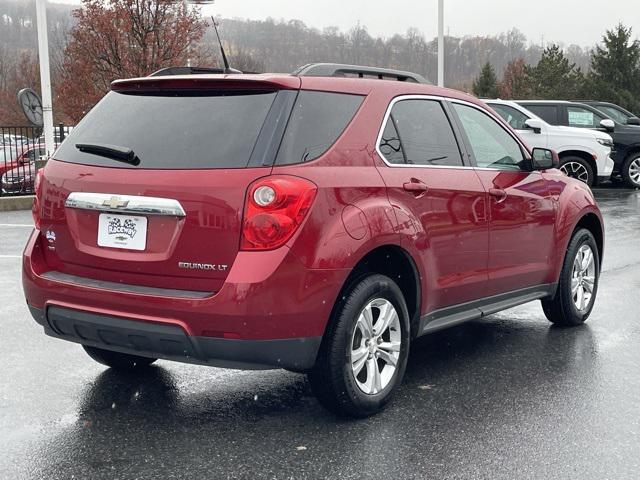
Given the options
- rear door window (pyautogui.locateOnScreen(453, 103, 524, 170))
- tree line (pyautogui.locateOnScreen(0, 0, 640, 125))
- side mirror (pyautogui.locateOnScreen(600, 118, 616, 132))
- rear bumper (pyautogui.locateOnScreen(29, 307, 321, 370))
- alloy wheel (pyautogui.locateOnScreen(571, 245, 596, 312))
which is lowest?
alloy wheel (pyautogui.locateOnScreen(571, 245, 596, 312))

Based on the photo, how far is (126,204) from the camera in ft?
12.3

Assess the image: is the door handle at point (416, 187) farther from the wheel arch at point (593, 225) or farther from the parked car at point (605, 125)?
the parked car at point (605, 125)

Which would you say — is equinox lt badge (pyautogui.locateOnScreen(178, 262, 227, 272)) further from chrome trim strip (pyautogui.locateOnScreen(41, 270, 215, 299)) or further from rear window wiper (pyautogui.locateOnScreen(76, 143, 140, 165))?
rear window wiper (pyautogui.locateOnScreen(76, 143, 140, 165))

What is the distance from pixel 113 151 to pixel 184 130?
369 mm

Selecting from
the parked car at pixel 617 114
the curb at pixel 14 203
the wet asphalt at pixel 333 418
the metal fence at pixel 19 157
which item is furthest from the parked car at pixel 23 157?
the wet asphalt at pixel 333 418

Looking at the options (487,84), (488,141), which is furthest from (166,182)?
(487,84)

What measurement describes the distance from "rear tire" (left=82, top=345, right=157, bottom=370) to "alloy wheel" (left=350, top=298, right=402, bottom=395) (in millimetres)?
→ 1501

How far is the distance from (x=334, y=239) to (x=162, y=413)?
1.30 metres

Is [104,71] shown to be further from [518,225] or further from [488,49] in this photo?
[488,49]

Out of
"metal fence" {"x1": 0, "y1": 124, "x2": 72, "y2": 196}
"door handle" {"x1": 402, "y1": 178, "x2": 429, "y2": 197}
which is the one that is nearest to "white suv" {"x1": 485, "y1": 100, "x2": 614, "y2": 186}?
"metal fence" {"x1": 0, "y1": 124, "x2": 72, "y2": 196}

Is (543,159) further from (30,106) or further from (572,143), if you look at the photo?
(30,106)

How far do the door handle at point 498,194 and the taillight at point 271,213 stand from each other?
178 cm

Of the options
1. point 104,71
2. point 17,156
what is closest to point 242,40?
point 104,71

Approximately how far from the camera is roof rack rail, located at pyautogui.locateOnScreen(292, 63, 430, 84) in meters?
4.21
